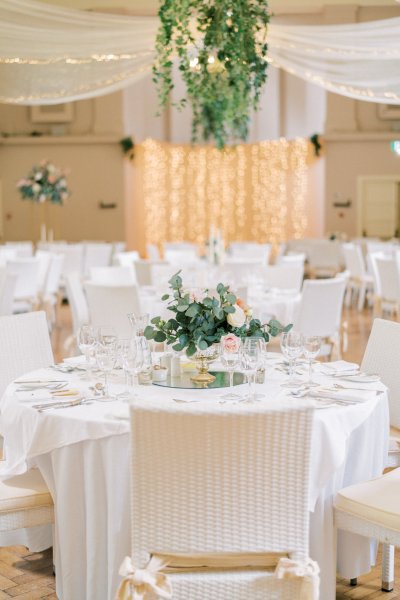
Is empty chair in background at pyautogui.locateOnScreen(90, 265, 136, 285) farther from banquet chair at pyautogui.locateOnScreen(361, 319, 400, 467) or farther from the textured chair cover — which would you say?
banquet chair at pyautogui.locateOnScreen(361, 319, 400, 467)

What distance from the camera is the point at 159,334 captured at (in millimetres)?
3371

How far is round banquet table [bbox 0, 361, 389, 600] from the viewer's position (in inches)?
110

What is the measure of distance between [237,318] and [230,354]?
0.19 m

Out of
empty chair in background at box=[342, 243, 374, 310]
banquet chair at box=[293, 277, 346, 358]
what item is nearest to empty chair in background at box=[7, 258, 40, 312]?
banquet chair at box=[293, 277, 346, 358]

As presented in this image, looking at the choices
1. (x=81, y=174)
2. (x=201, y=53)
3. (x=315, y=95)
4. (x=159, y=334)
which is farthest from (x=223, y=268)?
(x=315, y=95)

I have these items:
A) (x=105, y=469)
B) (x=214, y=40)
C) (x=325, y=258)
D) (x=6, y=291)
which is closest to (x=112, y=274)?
(x=6, y=291)

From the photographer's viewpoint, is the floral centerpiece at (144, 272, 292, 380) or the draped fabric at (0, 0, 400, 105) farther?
the draped fabric at (0, 0, 400, 105)

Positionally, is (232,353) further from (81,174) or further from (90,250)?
(81,174)

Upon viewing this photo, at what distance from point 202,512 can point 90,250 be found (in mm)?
10367

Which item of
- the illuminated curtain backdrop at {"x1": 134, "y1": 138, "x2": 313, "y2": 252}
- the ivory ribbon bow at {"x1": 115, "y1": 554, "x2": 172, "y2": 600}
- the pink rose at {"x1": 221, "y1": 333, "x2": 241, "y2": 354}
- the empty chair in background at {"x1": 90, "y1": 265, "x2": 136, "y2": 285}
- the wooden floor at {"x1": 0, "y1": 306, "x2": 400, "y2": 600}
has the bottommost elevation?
the wooden floor at {"x1": 0, "y1": 306, "x2": 400, "y2": 600}

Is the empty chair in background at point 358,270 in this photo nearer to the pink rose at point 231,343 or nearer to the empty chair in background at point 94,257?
the empty chair in background at point 94,257

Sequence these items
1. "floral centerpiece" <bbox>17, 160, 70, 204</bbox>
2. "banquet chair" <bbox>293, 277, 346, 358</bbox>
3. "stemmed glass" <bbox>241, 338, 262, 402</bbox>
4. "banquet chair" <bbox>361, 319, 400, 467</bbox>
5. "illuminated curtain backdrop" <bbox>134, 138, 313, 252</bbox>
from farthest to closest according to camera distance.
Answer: "illuminated curtain backdrop" <bbox>134, 138, 313, 252</bbox> < "floral centerpiece" <bbox>17, 160, 70, 204</bbox> < "banquet chair" <bbox>293, 277, 346, 358</bbox> < "banquet chair" <bbox>361, 319, 400, 467</bbox> < "stemmed glass" <bbox>241, 338, 262, 402</bbox>

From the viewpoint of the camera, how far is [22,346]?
390 centimetres

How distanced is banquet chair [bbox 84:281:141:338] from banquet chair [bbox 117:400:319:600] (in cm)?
367
